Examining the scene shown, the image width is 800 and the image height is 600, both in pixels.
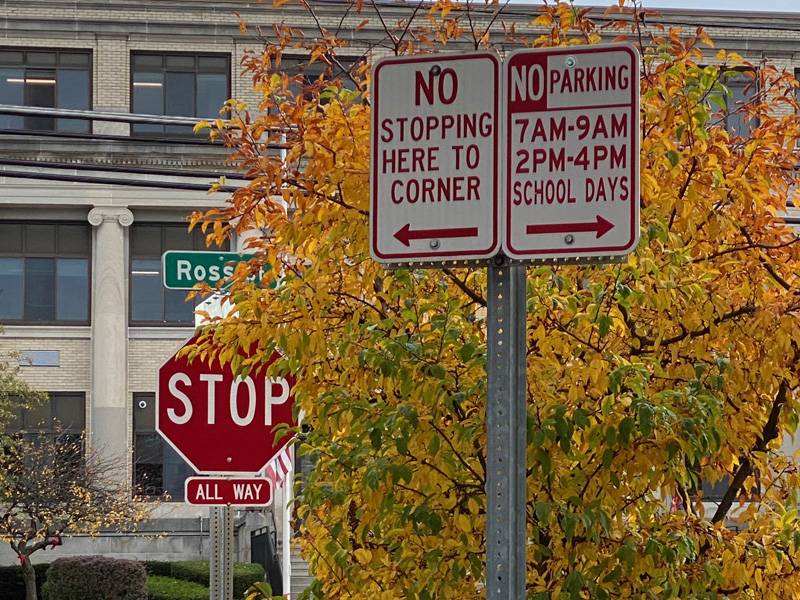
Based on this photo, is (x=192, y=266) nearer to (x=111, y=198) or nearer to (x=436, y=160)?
(x=436, y=160)

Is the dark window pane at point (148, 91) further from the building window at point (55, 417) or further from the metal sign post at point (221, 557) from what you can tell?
the metal sign post at point (221, 557)

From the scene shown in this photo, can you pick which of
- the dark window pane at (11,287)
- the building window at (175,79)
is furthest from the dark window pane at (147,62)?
the dark window pane at (11,287)

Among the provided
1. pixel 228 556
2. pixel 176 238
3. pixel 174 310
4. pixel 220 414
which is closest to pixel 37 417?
pixel 174 310

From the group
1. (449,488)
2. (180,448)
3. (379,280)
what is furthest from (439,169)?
(180,448)

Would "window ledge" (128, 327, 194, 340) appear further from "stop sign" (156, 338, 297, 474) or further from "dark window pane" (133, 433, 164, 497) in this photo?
"stop sign" (156, 338, 297, 474)

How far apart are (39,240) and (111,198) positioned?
2.77m

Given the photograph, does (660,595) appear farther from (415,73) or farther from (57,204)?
(57,204)

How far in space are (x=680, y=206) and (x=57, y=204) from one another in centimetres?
3877

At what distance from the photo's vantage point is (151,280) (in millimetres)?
44750

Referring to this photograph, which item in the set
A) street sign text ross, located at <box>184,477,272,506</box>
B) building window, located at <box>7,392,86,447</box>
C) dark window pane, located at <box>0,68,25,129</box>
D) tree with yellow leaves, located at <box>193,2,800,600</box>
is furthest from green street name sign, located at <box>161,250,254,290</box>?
dark window pane, located at <box>0,68,25,129</box>

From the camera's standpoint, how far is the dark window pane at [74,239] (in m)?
44.6

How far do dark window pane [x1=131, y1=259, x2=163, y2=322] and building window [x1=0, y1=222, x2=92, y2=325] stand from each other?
59.0 inches

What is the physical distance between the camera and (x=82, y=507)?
32.0 m

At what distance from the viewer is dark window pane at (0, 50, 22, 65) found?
43406mm
